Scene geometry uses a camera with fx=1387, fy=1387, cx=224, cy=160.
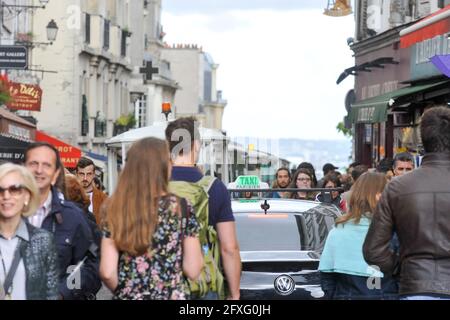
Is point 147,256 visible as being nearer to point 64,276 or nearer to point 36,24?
point 64,276

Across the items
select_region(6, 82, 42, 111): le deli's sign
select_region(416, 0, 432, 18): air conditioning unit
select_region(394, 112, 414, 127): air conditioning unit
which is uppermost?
select_region(416, 0, 432, 18): air conditioning unit

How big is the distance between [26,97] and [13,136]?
853 centimetres

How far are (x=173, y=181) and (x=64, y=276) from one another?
2.96ft

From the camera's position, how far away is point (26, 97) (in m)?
37.2

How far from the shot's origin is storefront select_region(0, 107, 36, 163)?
2442 centimetres

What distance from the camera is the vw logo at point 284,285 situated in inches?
417

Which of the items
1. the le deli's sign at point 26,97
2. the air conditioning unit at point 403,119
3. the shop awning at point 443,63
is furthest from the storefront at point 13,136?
the shop awning at point 443,63

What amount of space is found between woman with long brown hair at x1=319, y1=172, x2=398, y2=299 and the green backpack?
1.78 m

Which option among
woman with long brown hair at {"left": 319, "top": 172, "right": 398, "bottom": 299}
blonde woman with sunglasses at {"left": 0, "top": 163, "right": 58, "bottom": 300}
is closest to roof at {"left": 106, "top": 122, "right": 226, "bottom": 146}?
woman with long brown hair at {"left": 319, "top": 172, "right": 398, "bottom": 299}

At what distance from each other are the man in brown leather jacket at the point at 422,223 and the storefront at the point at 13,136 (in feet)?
45.5

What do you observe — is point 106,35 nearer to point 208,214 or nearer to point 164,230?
point 208,214

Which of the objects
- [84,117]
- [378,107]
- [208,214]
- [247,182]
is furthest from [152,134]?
[84,117]

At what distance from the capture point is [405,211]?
786 cm

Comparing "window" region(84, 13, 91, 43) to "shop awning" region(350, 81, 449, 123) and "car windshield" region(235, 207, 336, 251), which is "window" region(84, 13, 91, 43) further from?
"car windshield" region(235, 207, 336, 251)
